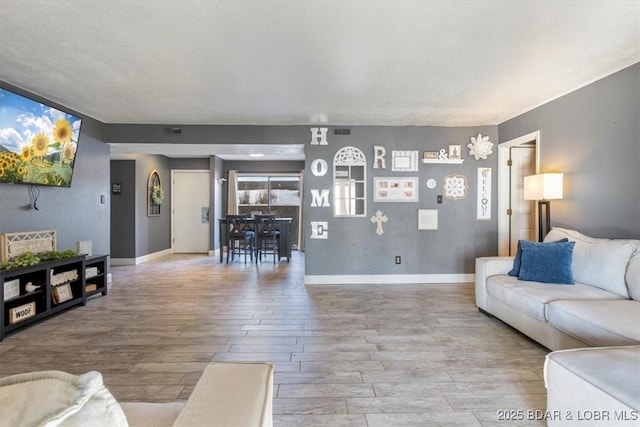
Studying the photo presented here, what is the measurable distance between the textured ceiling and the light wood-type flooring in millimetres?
2351

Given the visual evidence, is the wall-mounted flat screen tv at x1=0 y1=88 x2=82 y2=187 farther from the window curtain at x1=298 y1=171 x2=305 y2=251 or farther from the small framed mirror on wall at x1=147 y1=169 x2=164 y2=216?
the window curtain at x1=298 y1=171 x2=305 y2=251

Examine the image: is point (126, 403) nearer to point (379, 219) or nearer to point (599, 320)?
point (599, 320)

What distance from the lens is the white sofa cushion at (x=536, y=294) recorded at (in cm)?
241

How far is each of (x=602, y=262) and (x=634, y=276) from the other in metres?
0.25

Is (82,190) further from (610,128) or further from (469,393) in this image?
(610,128)

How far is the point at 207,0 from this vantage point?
190cm

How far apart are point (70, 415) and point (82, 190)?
15.3 feet

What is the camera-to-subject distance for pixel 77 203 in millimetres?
4145

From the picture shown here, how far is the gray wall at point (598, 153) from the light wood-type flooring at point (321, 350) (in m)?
1.38

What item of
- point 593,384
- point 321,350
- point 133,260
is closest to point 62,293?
point 321,350

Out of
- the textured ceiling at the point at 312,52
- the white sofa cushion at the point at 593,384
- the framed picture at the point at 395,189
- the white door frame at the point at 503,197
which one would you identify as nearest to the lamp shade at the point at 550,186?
the textured ceiling at the point at 312,52

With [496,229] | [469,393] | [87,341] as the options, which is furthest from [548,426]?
[496,229]

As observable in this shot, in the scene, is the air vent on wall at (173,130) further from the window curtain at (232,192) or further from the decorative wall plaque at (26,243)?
the window curtain at (232,192)

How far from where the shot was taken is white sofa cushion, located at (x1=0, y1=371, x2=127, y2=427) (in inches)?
19.7
